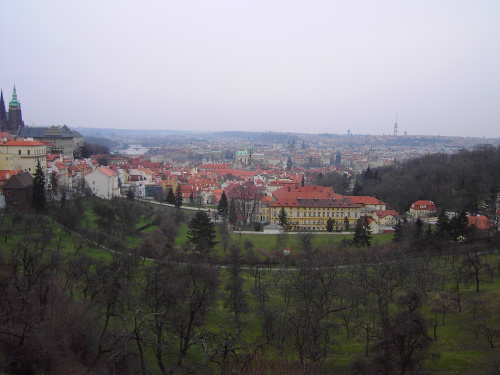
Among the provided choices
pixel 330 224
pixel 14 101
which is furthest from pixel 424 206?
pixel 14 101

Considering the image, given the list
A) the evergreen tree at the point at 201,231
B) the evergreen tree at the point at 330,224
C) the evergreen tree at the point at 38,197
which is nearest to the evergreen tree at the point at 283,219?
the evergreen tree at the point at 330,224

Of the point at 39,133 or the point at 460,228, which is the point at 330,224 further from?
the point at 39,133

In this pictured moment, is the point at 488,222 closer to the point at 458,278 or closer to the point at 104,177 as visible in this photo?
the point at 458,278

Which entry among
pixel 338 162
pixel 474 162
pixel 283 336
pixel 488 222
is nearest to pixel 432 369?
pixel 283 336

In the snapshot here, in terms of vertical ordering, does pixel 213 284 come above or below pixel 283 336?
above

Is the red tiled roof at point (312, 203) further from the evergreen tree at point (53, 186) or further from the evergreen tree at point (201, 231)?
the evergreen tree at point (53, 186)

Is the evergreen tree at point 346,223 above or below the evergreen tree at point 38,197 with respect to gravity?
below
